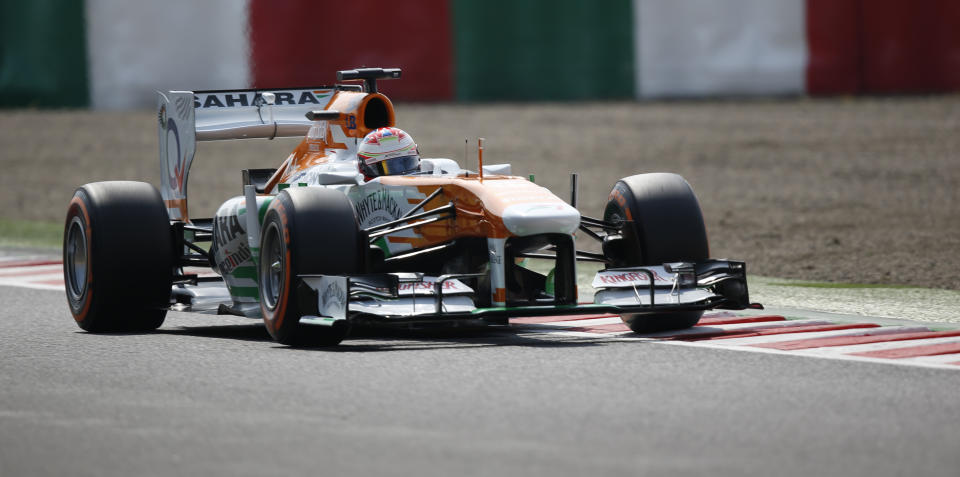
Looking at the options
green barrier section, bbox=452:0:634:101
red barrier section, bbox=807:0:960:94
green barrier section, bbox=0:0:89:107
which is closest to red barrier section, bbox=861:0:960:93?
red barrier section, bbox=807:0:960:94

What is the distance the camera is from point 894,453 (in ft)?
20.4

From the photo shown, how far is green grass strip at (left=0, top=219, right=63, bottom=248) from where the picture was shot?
17.2m

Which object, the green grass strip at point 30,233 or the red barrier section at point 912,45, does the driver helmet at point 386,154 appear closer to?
the green grass strip at point 30,233

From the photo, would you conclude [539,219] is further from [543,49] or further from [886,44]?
[543,49]

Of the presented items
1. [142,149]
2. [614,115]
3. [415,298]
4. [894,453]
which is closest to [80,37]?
[142,149]

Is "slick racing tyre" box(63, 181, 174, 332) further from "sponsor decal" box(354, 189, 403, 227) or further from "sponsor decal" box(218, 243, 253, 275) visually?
"sponsor decal" box(354, 189, 403, 227)

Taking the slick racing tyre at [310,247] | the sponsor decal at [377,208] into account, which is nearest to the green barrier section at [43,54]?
the sponsor decal at [377,208]

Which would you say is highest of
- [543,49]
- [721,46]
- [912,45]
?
[543,49]

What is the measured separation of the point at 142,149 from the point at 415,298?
18087mm

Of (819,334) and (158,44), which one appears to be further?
(158,44)

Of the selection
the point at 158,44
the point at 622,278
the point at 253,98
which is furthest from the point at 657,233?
the point at 158,44

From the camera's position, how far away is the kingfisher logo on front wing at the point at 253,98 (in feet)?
38.9

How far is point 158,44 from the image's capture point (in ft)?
87.2

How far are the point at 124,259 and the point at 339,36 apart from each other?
16662 millimetres
